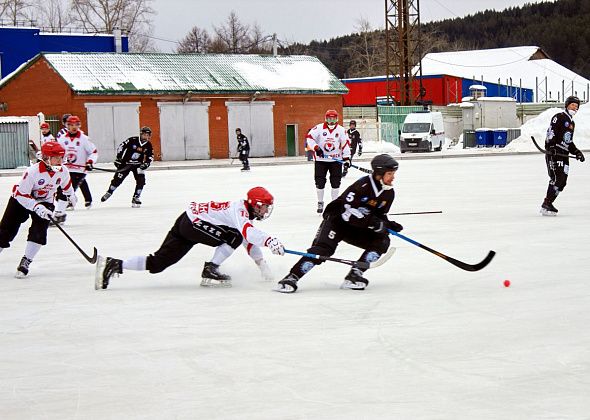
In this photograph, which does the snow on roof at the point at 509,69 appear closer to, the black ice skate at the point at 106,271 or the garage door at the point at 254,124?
the garage door at the point at 254,124

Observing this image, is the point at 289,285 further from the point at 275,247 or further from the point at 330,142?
the point at 330,142

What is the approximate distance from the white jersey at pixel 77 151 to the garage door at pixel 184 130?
23896 millimetres

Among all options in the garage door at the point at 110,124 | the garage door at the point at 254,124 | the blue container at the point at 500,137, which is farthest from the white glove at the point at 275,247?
the blue container at the point at 500,137

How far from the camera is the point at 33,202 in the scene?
834 cm

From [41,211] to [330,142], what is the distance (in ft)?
21.5

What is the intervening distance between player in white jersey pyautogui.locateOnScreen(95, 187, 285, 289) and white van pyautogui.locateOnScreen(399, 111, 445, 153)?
32872 mm

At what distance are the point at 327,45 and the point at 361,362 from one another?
114226 millimetres

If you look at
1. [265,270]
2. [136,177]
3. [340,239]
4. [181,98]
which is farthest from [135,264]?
[181,98]

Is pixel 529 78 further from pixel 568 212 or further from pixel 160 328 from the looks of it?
pixel 160 328

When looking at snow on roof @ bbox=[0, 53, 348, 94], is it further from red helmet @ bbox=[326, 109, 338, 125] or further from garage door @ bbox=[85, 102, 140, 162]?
red helmet @ bbox=[326, 109, 338, 125]

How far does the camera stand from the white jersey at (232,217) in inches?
278

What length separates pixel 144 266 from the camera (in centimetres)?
763

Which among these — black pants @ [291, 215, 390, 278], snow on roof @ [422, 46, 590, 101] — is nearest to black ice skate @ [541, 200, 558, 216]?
black pants @ [291, 215, 390, 278]

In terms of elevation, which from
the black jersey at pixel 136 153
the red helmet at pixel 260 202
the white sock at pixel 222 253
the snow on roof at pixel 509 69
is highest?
the snow on roof at pixel 509 69
